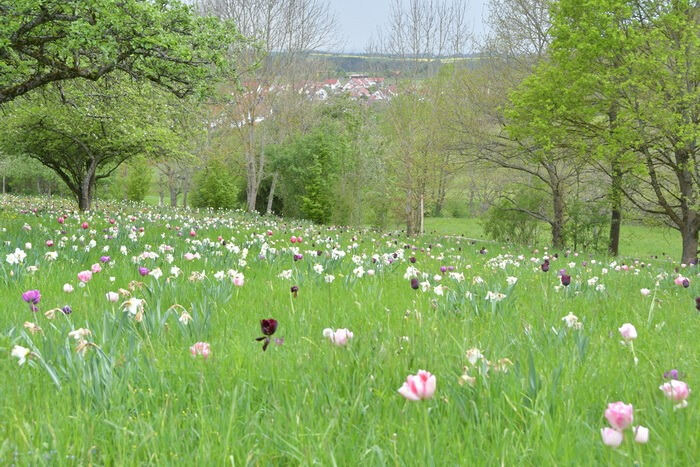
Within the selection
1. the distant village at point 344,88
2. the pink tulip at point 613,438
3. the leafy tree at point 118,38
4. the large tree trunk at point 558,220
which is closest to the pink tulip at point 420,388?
the pink tulip at point 613,438

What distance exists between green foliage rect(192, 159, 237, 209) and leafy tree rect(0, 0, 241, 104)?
92.3 ft

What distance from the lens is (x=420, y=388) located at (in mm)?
1331

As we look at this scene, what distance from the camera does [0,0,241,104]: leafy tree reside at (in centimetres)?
782

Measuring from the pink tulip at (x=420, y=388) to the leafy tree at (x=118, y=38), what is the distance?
26.2 feet

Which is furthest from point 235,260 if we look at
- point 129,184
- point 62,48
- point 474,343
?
point 129,184

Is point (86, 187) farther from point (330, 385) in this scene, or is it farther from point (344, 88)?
point (344, 88)

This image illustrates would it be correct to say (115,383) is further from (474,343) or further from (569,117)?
(569,117)

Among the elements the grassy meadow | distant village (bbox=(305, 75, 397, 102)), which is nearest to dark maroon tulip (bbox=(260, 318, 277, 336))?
the grassy meadow

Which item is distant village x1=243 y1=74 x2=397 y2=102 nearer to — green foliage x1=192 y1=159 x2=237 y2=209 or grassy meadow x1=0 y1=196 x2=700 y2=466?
green foliage x1=192 y1=159 x2=237 y2=209

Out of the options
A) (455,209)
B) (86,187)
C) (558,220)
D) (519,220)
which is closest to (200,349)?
(558,220)

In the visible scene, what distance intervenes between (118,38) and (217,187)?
30.9m

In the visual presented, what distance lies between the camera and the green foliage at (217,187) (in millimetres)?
38438

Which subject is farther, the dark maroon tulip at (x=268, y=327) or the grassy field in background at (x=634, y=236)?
the grassy field in background at (x=634, y=236)

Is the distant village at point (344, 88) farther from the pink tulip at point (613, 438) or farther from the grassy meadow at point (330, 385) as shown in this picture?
the pink tulip at point (613, 438)
